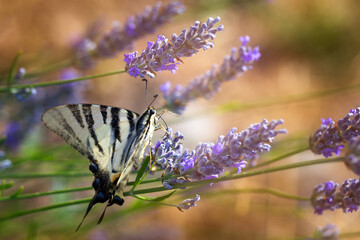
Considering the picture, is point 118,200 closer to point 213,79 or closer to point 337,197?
point 213,79

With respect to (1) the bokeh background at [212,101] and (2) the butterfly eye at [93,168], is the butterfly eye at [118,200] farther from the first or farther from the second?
(1) the bokeh background at [212,101]

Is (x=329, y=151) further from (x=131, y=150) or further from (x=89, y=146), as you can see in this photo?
(x=89, y=146)

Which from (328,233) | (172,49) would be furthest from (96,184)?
(328,233)

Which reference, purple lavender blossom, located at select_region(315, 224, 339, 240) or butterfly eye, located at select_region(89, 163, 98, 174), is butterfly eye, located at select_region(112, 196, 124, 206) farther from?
purple lavender blossom, located at select_region(315, 224, 339, 240)

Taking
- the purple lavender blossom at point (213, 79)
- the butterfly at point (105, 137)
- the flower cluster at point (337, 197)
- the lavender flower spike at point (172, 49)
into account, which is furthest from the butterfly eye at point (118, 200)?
the flower cluster at point (337, 197)

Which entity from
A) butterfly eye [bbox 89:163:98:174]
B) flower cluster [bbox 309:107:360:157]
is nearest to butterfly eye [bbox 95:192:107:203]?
butterfly eye [bbox 89:163:98:174]

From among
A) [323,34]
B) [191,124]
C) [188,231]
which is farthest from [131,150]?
[323,34]
